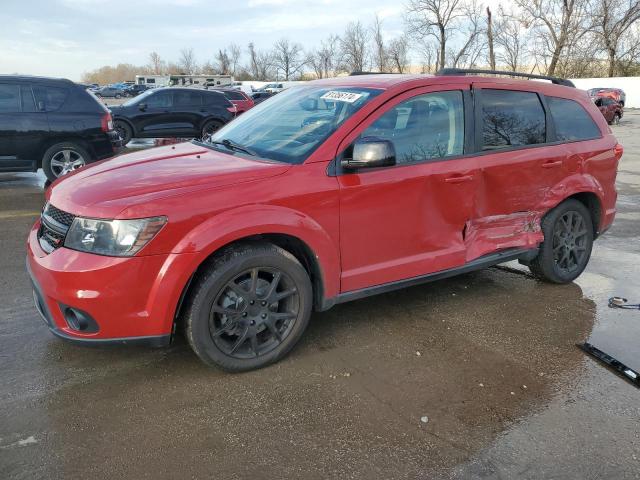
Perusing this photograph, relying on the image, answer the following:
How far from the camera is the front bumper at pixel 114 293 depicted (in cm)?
268

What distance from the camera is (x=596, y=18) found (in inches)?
1928

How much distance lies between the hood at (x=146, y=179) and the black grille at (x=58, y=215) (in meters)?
0.03

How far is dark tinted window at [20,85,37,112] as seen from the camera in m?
8.09

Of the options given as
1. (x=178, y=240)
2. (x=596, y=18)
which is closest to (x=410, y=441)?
(x=178, y=240)

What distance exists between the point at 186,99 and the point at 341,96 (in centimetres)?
1200

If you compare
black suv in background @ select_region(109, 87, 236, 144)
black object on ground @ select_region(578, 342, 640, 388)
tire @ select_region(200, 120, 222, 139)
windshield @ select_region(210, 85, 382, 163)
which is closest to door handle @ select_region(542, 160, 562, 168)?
black object on ground @ select_region(578, 342, 640, 388)

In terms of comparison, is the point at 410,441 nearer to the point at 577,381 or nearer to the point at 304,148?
Answer: the point at 577,381

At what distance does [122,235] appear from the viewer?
106 inches

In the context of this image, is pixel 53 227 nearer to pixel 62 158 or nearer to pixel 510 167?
pixel 510 167

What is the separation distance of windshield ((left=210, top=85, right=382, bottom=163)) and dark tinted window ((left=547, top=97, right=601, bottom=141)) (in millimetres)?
1814

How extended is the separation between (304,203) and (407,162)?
86 centimetres

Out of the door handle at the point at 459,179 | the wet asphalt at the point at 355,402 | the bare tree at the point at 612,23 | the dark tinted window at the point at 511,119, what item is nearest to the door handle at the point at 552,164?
the dark tinted window at the point at 511,119

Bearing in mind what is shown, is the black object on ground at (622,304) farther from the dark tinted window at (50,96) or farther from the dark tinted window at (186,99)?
the dark tinted window at (186,99)

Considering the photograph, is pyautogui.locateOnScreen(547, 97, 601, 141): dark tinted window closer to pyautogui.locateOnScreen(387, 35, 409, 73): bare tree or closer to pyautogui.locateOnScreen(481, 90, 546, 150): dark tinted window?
pyautogui.locateOnScreen(481, 90, 546, 150): dark tinted window
